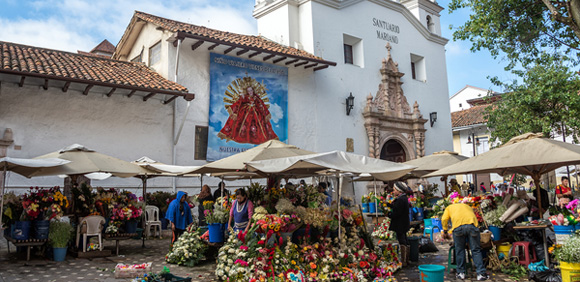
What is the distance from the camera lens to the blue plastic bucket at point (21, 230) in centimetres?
810

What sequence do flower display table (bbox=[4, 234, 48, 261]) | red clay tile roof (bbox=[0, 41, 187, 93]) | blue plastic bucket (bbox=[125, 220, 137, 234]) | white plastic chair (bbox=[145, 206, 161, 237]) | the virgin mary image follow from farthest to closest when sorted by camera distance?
the virgin mary image, white plastic chair (bbox=[145, 206, 161, 237]), red clay tile roof (bbox=[0, 41, 187, 93]), blue plastic bucket (bbox=[125, 220, 137, 234]), flower display table (bbox=[4, 234, 48, 261])

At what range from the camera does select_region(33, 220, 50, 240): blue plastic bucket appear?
27.1 feet

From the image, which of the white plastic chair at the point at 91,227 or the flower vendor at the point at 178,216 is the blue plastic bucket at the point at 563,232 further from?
the white plastic chair at the point at 91,227

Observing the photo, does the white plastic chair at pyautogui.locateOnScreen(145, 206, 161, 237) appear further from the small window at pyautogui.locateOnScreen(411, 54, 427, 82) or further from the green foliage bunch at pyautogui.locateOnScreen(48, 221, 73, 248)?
the small window at pyautogui.locateOnScreen(411, 54, 427, 82)

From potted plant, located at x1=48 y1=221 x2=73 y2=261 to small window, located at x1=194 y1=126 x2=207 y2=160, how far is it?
5.61 meters

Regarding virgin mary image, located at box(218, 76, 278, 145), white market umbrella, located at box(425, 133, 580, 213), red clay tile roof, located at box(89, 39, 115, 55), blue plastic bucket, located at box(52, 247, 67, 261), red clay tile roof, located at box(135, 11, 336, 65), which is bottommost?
blue plastic bucket, located at box(52, 247, 67, 261)

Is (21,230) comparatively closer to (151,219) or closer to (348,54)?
(151,219)

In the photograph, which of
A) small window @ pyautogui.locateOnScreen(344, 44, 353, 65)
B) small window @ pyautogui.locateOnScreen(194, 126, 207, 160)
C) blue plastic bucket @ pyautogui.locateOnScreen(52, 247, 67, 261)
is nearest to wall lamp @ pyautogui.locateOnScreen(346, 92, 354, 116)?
small window @ pyautogui.locateOnScreen(344, 44, 353, 65)

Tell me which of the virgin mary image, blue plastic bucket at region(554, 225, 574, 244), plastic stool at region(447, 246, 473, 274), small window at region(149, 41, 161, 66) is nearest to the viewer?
blue plastic bucket at region(554, 225, 574, 244)

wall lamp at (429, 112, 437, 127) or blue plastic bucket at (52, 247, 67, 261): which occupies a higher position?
wall lamp at (429, 112, 437, 127)

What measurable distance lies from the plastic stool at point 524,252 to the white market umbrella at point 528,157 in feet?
3.65

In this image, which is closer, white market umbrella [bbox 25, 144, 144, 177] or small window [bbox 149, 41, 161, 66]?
white market umbrella [bbox 25, 144, 144, 177]

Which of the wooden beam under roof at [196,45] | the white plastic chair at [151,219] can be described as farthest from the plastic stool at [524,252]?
the wooden beam under roof at [196,45]

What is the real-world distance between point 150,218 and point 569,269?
34.0 ft
